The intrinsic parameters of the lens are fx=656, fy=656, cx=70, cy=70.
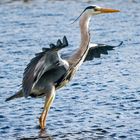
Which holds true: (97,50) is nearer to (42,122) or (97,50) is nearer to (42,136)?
(42,122)

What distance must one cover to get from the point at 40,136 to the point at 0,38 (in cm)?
1180

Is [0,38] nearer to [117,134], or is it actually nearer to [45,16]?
[45,16]

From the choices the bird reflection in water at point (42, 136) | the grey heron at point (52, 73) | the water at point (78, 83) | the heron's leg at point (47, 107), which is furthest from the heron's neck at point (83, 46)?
the bird reflection in water at point (42, 136)

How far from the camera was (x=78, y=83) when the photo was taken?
16.6 metres

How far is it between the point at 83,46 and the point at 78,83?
3.70m

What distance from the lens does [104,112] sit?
44.8 ft

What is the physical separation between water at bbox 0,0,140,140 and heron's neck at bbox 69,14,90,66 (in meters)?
1.22

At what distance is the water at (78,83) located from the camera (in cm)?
1256

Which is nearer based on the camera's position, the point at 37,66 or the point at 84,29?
the point at 37,66

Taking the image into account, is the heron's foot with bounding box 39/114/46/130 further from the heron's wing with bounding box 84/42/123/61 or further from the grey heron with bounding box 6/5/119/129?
the heron's wing with bounding box 84/42/123/61

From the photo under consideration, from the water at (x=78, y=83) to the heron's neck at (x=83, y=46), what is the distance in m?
1.22

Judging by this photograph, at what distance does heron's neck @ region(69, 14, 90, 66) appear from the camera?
42.4ft

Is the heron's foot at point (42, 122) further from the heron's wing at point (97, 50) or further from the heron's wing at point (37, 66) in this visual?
the heron's wing at point (97, 50)

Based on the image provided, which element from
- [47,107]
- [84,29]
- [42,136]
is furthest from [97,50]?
[42,136]
